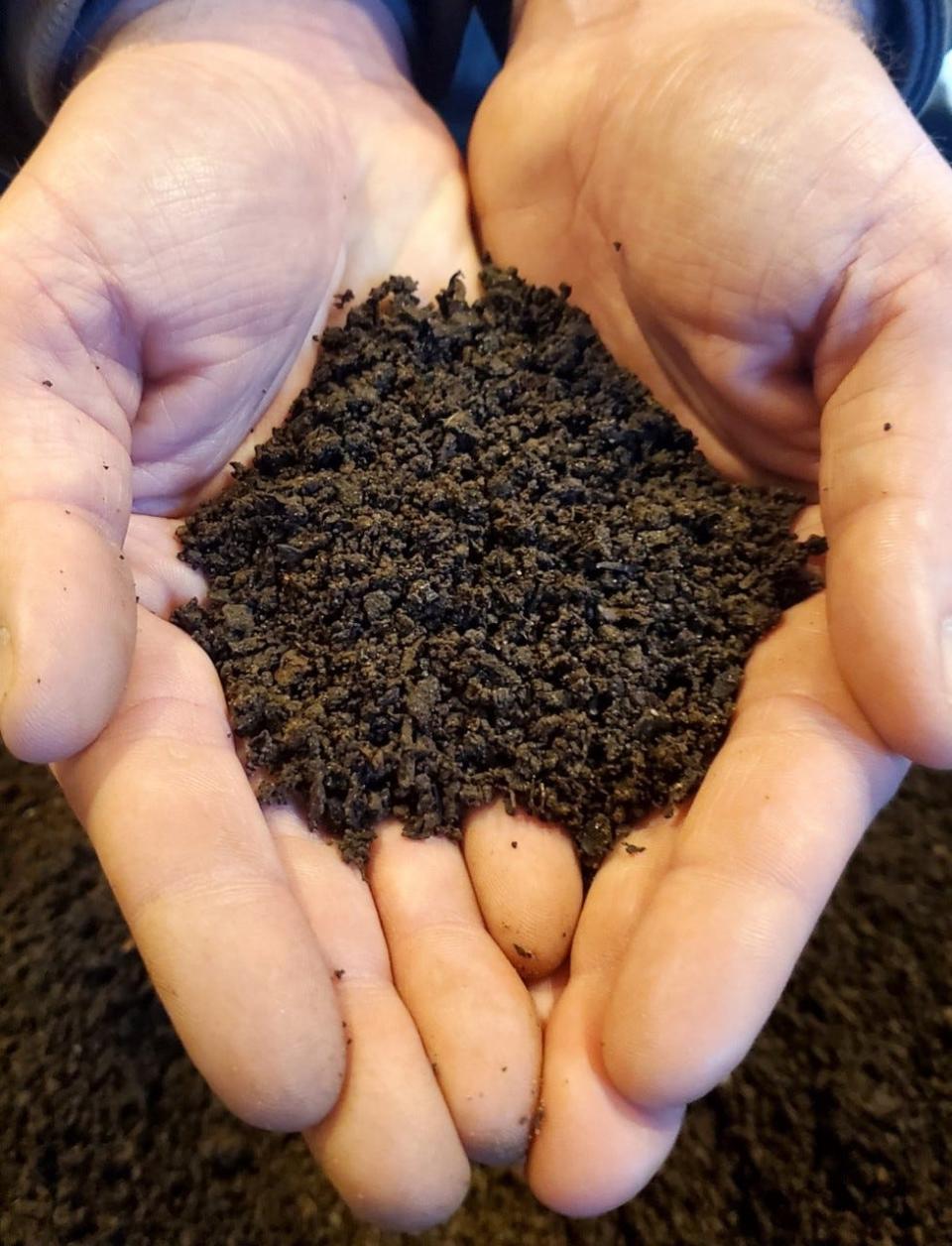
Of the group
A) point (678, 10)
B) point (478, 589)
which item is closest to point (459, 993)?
point (478, 589)

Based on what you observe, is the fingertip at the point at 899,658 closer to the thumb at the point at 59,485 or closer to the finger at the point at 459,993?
the finger at the point at 459,993

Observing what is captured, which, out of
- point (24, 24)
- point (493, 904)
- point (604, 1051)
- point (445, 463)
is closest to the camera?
point (604, 1051)

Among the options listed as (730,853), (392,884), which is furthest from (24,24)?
(730,853)

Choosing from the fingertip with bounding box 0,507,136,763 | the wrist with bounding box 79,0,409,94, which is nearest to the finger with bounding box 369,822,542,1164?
the fingertip with bounding box 0,507,136,763

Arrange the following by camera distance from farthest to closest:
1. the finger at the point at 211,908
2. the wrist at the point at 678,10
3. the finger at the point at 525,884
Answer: the wrist at the point at 678,10 → the finger at the point at 525,884 → the finger at the point at 211,908

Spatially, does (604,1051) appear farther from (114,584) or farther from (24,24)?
(24,24)

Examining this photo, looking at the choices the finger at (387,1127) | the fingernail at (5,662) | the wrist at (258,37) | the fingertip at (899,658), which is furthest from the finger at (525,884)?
the wrist at (258,37)

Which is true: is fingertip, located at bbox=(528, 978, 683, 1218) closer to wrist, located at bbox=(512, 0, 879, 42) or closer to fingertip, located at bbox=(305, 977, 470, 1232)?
fingertip, located at bbox=(305, 977, 470, 1232)
